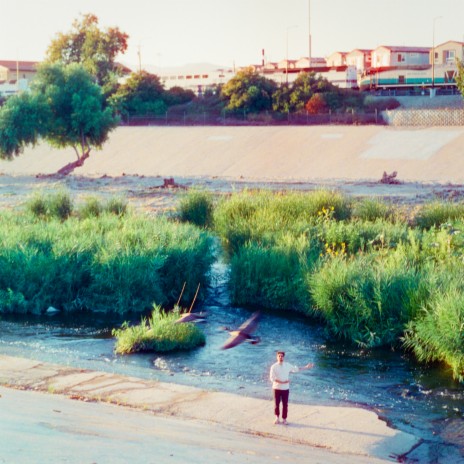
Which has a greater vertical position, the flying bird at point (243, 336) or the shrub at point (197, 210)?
the shrub at point (197, 210)

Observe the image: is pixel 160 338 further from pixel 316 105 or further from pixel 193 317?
pixel 316 105

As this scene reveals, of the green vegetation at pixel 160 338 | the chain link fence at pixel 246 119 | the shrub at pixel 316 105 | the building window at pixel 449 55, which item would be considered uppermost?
the building window at pixel 449 55

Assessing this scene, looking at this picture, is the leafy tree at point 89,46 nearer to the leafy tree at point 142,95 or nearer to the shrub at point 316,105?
the leafy tree at point 142,95

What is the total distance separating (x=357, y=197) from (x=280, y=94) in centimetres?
3687

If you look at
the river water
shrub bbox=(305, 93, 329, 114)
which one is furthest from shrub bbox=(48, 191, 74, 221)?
shrub bbox=(305, 93, 329, 114)

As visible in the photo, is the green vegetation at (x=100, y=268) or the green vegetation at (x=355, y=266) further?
the green vegetation at (x=100, y=268)

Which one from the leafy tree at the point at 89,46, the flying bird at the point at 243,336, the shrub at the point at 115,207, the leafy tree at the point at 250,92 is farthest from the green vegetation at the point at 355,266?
the leafy tree at the point at 89,46

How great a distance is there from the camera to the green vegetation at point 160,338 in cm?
1734

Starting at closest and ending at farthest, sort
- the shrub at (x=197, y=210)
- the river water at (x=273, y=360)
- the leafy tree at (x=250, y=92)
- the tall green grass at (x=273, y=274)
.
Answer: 1. the river water at (x=273, y=360)
2. the tall green grass at (x=273, y=274)
3. the shrub at (x=197, y=210)
4. the leafy tree at (x=250, y=92)

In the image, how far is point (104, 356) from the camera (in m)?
17.2

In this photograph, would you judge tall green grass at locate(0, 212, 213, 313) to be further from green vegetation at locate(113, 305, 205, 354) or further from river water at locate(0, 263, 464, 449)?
green vegetation at locate(113, 305, 205, 354)

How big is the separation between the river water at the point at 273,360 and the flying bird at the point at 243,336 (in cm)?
17

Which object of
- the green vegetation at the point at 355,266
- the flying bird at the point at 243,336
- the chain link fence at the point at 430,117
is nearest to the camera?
the green vegetation at the point at 355,266

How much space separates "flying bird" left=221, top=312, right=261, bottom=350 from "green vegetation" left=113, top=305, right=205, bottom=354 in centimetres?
57
